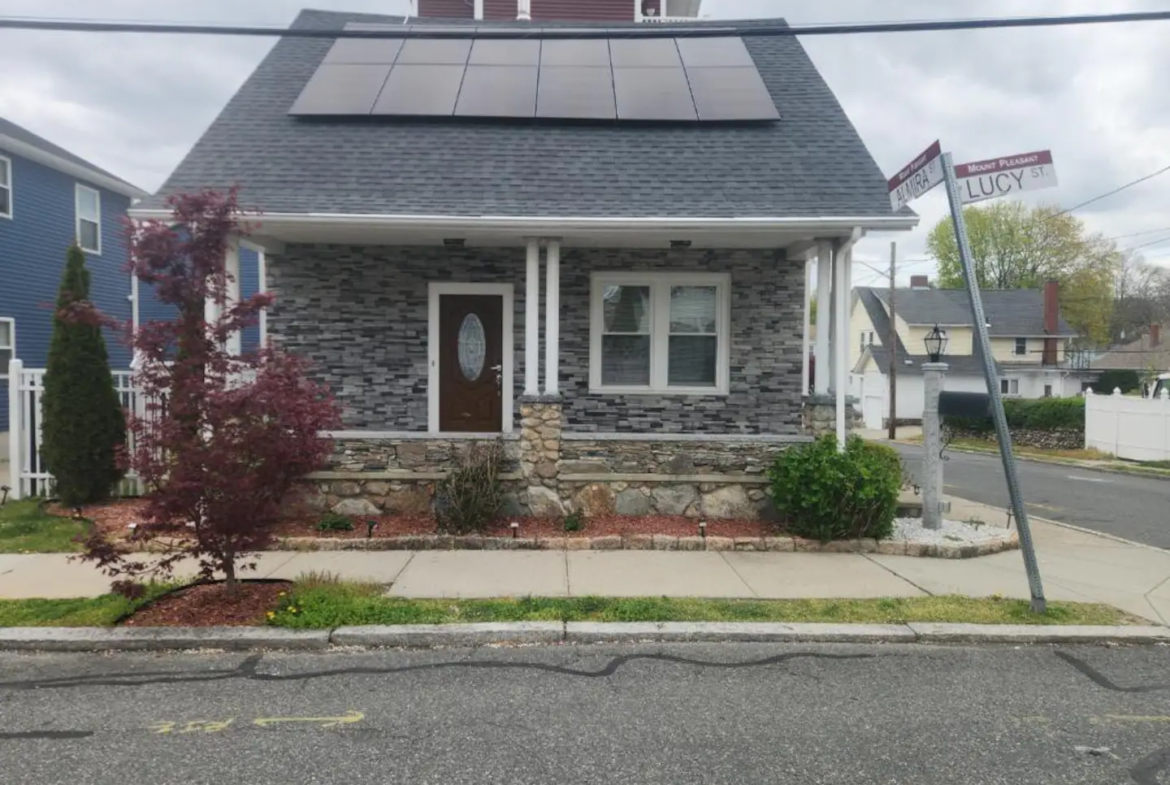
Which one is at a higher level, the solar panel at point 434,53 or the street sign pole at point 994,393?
the solar panel at point 434,53

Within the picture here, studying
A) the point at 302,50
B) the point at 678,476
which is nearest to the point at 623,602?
the point at 678,476

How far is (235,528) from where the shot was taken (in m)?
5.41

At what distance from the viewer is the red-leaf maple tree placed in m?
5.23

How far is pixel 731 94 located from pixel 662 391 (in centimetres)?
431

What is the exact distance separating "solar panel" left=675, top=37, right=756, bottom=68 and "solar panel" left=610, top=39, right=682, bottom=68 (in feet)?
0.52

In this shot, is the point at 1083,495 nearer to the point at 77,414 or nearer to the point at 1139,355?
the point at 77,414

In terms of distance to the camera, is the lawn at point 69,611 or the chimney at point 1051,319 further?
the chimney at point 1051,319

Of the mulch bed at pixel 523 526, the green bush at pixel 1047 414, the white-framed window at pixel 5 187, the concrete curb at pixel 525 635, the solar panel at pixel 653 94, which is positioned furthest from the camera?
the green bush at pixel 1047 414

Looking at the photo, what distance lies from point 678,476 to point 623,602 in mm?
2774

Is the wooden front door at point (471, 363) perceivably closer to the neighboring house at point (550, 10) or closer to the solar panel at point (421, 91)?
the solar panel at point (421, 91)

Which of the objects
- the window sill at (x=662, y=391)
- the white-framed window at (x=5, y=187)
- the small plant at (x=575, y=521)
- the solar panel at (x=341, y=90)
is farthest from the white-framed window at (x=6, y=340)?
the small plant at (x=575, y=521)

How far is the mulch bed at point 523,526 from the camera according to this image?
307 inches

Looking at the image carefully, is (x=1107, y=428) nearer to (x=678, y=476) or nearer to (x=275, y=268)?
(x=678, y=476)

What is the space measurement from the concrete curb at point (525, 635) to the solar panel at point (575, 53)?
885 cm
